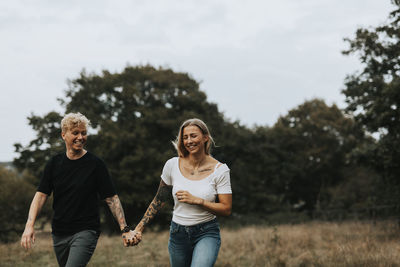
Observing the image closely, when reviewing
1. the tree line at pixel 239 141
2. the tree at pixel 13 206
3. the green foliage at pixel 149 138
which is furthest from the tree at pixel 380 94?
the tree at pixel 13 206

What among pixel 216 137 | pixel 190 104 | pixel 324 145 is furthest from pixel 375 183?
pixel 190 104

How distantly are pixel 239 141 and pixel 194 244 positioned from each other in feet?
83.3

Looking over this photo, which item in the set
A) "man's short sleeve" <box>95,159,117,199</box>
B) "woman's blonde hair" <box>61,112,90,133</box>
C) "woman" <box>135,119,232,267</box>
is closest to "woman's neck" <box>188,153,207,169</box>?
"woman" <box>135,119,232,267</box>

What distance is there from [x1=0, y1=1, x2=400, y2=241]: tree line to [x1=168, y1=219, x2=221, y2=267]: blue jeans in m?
10.3

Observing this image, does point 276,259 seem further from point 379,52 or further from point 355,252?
point 379,52

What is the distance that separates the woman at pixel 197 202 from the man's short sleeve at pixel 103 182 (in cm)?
71

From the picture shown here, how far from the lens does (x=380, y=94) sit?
48.2 feet

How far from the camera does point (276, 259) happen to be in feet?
29.7

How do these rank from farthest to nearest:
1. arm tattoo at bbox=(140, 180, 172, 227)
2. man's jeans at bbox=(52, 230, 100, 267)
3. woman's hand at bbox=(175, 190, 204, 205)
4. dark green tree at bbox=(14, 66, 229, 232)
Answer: dark green tree at bbox=(14, 66, 229, 232) < arm tattoo at bbox=(140, 180, 172, 227) < man's jeans at bbox=(52, 230, 100, 267) < woman's hand at bbox=(175, 190, 204, 205)

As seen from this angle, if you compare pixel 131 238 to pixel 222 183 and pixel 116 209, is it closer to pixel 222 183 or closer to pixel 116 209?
pixel 116 209

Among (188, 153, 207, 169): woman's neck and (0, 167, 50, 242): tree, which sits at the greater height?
(188, 153, 207, 169): woman's neck

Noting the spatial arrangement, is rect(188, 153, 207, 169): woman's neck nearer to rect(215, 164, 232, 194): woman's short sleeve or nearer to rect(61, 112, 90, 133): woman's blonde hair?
rect(215, 164, 232, 194): woman's short sleeve

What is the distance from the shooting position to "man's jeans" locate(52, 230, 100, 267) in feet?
12.8

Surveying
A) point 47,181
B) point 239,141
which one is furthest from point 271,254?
point 239,141
